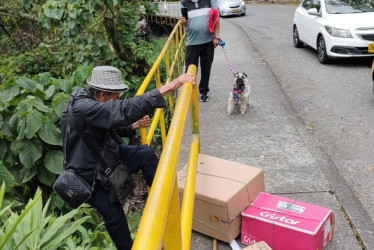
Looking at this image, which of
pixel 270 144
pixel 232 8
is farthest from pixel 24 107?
pixel 232 8

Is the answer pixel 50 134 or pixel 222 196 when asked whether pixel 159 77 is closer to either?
pixel 50 134

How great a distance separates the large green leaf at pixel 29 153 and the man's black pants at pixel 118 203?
1.23 metres

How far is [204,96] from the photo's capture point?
21.6ft

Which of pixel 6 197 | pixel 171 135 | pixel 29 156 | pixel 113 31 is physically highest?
pixel 171 135

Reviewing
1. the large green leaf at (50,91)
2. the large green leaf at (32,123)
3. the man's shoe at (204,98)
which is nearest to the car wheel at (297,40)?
the man's shoe at (204,98)

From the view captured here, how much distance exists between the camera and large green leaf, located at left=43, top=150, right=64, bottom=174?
13.3 ft

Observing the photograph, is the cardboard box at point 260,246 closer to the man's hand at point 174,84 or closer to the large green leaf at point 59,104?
the man's hand at point 174,84

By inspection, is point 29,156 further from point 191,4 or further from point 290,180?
point 191,4

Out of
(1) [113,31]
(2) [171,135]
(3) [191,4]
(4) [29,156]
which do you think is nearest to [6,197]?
(4) [29,156]

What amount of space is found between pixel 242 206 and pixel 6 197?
235 cm

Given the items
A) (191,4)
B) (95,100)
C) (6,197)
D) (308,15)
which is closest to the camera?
(95,100)

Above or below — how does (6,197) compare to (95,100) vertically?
below

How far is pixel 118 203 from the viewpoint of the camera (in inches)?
117

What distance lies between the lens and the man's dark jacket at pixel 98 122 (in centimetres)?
252
